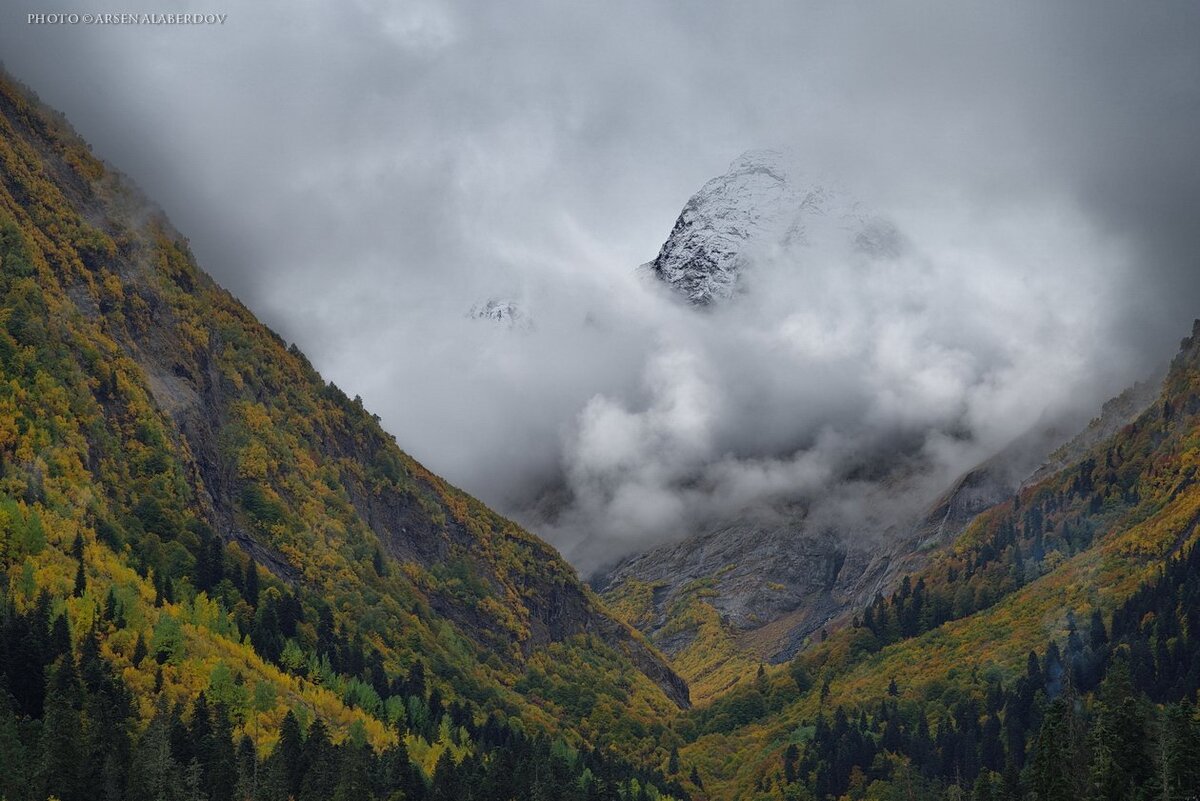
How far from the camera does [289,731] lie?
531ft

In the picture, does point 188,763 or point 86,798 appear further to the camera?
point 188,763

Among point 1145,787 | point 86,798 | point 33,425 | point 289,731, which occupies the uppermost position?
point 33,425

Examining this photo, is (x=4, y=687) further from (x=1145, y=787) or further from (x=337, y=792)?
(x=1145, y=787)

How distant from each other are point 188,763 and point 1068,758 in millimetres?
96001

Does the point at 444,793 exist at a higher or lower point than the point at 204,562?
lower

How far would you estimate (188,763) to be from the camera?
145125 millimetres

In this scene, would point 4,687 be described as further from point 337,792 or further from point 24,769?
point 337,792

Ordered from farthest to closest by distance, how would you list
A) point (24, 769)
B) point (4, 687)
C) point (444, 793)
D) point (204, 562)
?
point (204, 562), point (444, 793), point (4, 687), point (24, 769)

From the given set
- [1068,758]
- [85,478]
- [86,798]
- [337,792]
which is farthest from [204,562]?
[1068,758]

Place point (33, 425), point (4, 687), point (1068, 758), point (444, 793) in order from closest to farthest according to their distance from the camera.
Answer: point (4, 687) < point (1068, 758) < point (444, 793) < point (33, 425)

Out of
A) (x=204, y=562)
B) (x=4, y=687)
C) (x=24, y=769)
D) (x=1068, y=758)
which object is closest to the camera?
(x=24, y=769)

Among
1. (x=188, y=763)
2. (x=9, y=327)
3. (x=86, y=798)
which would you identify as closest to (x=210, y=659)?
(x=188, y=763)

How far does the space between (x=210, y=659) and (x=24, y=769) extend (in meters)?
43.6

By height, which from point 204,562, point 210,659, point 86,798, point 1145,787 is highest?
point 204,562
